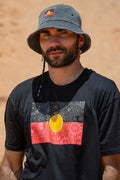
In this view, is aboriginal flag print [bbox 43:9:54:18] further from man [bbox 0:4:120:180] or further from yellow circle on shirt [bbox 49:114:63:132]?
yellow circle on shirt [bbox 49:114:63:132]

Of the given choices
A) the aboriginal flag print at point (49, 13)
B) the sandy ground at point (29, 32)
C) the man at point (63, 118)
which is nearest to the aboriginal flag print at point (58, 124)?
the man at point (63, 118)

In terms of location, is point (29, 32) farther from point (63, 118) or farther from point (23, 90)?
point (63, 118)

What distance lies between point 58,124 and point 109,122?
0.35 meters

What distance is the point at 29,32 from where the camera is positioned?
8.48 m

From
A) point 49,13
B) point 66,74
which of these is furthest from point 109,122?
point 49,13

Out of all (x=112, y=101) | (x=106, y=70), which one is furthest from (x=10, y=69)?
(x=112, y=101)

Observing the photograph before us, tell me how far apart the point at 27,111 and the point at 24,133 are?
0.60 ft

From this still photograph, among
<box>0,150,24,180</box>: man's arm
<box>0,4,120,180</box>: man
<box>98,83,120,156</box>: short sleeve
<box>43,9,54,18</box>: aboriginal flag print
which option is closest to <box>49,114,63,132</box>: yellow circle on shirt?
<box>0,4,120,180</box>: man

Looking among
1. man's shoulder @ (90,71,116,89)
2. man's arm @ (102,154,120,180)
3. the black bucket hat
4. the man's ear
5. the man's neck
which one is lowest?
man's arm @ (102,154,120,180)

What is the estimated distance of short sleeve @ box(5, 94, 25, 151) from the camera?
7.61ft

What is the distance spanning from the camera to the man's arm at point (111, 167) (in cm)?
204

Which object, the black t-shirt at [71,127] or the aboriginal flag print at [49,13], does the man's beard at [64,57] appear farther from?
the aboriginal flag print at [49,13]

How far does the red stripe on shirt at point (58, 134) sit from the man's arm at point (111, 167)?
21 centimetres

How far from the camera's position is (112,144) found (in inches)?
80.0
